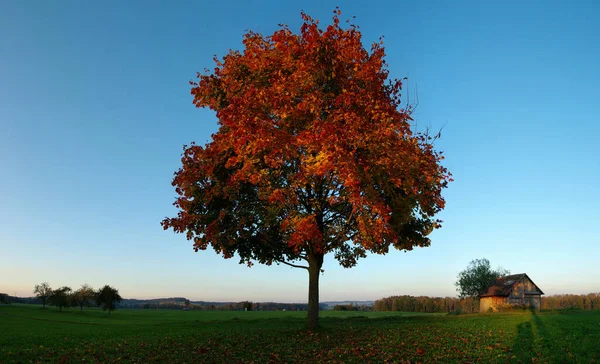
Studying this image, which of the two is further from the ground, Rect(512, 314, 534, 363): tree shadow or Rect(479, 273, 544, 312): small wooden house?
Rect(512, 314, 534, 363): tree shadow

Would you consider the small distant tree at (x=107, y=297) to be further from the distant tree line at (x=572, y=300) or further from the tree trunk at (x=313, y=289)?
the distant tree line at (x=572, y=300)

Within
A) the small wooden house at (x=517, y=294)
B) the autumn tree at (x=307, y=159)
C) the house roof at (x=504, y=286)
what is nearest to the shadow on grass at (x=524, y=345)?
the autumn tree at (x=307, y=159)

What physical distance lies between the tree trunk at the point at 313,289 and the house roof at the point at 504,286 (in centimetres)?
5279

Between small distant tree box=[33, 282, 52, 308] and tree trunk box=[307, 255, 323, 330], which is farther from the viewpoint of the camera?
small distant tree box=[33, 282, 52, 308]

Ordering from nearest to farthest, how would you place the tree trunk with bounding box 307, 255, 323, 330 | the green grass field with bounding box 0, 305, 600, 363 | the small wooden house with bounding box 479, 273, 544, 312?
the green grass field with bounding box 0, 305, 600, 363 < the tree trunk with bounding box 307, 255, 323, 330 < the small wooden house with bounding box 479, 273, 544, 312

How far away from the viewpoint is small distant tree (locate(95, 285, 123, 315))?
237 ft

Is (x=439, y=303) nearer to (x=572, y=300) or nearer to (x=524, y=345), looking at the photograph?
(x=572, y=300)

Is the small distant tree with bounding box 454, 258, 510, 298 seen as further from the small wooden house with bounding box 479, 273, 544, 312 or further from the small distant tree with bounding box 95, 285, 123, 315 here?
the small distant tree with bounding box 95, 285, 123, 315

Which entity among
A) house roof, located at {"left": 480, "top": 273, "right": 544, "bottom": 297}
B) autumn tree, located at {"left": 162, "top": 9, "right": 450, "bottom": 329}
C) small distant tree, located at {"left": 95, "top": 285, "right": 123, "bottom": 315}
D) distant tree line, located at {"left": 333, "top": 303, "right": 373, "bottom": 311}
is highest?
autumn tree, located at {"left": 162, "top": 9, "right": 450, "bottom": 329}

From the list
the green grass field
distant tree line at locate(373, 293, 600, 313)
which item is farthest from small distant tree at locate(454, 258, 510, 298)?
the green grass field

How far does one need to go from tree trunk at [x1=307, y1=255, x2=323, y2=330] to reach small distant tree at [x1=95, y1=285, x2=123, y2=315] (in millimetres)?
59061

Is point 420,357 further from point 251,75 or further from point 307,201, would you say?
point 251,75

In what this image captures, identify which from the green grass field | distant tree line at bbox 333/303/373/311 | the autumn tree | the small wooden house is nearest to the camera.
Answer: the green grass field

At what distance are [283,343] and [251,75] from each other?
1386 centimetres
